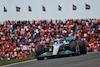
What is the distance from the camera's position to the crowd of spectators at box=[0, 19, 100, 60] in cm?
2027

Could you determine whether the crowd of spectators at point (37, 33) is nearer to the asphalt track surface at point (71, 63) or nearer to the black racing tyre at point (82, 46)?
the black racing tyre at point (82, 46)

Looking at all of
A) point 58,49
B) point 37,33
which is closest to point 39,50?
point 58,49

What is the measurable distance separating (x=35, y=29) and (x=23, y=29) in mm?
1153

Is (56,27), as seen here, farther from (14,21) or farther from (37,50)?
(37,50)

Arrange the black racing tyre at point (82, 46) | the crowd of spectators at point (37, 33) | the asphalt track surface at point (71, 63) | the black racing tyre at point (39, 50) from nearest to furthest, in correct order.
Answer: the asphalt track surface at point (71, 63) → the black racing tyre at point (39, 50) → the black racing tyre at point (82, 46) → the crowd of spectators at point (37, 33)

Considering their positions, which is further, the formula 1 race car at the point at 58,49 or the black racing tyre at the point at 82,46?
the black racing tyre at the point at 82,46

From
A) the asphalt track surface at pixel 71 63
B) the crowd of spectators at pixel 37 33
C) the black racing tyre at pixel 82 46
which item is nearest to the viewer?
the asphalt track surface at pixel 71 63

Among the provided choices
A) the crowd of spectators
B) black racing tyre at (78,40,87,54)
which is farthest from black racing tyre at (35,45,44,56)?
the crowd of spectators

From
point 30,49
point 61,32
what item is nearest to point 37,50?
point 30,49

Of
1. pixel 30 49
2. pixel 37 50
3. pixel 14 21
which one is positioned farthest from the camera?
pixel 14 21

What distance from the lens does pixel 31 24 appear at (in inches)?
903

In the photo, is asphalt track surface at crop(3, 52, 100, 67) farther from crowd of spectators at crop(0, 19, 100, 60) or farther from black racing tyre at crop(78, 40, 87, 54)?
crowd of spectators at crop(0, 19, 100, 60)

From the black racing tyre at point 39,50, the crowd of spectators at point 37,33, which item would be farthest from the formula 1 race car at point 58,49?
the crowd of spectators at point 37,33

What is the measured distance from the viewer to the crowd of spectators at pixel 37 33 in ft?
66.5
